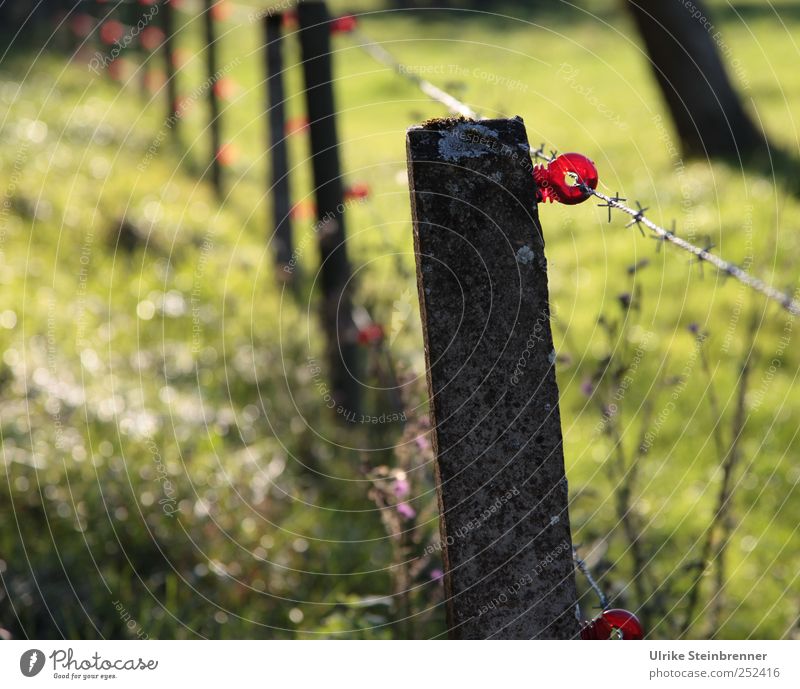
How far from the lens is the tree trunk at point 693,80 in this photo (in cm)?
842

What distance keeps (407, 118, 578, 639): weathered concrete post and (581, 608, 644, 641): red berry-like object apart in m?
0.12

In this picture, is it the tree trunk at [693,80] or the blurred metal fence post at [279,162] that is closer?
the blurred metal fence post at [279,162]

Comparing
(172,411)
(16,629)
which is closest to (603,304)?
(172,411)

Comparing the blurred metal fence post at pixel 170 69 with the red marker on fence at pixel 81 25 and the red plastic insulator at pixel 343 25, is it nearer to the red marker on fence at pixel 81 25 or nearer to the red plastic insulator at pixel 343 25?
the red marker on fence at pixel 81 25

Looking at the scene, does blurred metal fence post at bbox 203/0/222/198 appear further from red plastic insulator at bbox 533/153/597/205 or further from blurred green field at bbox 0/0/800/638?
red plastic insulator at bbox 533/153/597/205

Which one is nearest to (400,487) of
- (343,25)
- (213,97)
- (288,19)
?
(343,25)

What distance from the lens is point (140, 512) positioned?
346 cm

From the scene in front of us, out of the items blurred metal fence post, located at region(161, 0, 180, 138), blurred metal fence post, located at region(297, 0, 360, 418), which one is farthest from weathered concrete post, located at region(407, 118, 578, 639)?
blurred metal fence post, located at region(161, 0, 180, 138)

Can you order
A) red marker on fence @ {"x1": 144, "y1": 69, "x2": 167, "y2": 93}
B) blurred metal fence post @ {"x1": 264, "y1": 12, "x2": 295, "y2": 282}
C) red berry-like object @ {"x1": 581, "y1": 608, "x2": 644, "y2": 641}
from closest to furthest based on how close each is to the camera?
red berry-like object @ {"x1": 581, "y1": 608, "x2": 644, "y2": 641} < blurred metal fence post @ {"x1": 264, "y1": 12, "x2": 295, "y2": 282} < red marker on fence @ {"x1": 144, "y1": 69, "x2": 167, "y2": 93}

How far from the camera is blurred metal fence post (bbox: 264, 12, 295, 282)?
5.72 m

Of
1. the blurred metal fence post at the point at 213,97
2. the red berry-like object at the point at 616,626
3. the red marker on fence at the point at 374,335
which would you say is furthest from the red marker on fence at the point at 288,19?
the red berry-like object at the point at 616,626

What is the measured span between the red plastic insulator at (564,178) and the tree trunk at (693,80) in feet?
23.9

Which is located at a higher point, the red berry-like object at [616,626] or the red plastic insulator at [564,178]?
the red plastic insulator at [564,178]

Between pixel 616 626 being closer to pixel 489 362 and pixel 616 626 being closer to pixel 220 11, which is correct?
pixel 489 362
